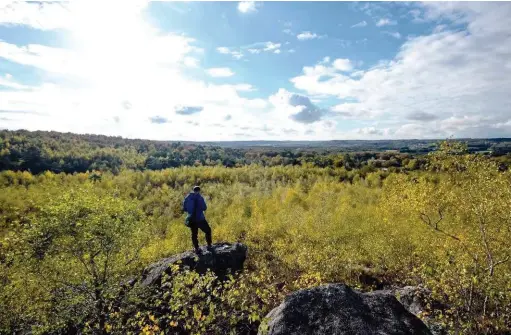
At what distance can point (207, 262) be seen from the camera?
47.8ft

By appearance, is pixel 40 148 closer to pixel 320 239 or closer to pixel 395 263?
pixel 320 239

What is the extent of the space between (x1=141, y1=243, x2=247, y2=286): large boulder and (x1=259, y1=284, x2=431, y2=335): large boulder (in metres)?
7.03

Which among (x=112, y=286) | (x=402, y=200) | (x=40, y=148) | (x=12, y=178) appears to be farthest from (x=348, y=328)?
(x=40, y=148)

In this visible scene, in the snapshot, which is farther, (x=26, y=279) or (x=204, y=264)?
(x=204, y=264)

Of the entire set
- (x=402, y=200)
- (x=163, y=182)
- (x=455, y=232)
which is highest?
(x=402, y=200)

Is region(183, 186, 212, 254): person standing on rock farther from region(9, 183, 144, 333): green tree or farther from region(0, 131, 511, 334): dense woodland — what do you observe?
region(9, 183, 144, 333): green tree

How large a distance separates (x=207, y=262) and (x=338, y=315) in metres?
8.71

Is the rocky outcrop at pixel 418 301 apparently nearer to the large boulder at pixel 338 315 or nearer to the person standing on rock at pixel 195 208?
the large boulder at pixel 338 315

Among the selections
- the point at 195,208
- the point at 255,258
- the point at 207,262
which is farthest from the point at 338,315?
the point at 255,258

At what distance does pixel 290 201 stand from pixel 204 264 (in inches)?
1177

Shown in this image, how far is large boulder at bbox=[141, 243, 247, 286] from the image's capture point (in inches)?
560

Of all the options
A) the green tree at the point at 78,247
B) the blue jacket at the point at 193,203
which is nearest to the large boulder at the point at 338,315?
the green tree at the point at 78,247

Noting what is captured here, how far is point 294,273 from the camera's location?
64.6 ft

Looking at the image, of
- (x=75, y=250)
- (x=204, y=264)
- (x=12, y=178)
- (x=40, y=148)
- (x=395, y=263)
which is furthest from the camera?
(x=40, y=148)
